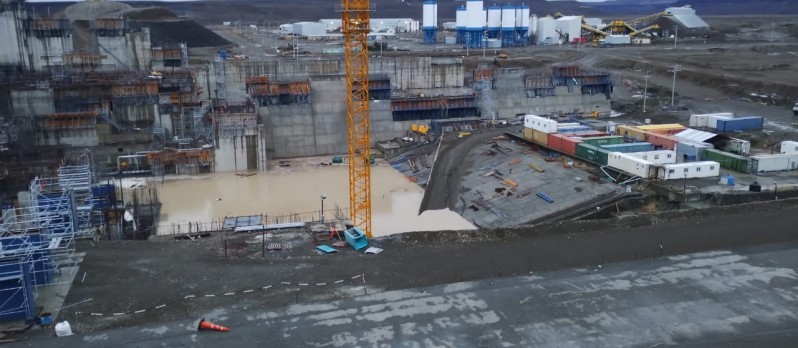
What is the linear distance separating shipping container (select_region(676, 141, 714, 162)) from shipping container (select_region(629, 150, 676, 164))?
48.9 inches

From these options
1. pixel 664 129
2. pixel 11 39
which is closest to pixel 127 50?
pixel 11 39

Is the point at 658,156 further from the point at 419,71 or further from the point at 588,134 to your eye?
the point at 419,71

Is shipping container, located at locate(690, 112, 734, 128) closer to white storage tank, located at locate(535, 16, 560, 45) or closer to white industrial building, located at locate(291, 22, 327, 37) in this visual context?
white storage tank, located at locate(535, 16, 560, 45)

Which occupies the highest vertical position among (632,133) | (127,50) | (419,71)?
(127,50)

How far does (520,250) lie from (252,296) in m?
6.86

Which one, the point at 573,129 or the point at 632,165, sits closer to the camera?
the point at 632,165

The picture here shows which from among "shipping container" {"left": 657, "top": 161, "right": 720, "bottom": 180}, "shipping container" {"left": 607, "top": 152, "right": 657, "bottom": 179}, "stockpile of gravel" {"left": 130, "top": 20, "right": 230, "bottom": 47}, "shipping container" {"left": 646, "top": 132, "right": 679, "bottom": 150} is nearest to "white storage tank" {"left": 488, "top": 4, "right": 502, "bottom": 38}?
"stockpile of gravel" {"left": 130, "top": 20, "right": 230, "bottom": 47}

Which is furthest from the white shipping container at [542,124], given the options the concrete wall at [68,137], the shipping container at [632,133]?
the concrete wall at [68,137]

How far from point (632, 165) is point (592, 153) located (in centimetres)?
252

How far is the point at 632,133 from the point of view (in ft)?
105

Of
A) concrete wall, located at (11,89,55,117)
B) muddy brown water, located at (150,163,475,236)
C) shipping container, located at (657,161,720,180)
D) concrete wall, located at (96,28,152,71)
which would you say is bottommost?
muddy brown water, located at (150,163,475,236)

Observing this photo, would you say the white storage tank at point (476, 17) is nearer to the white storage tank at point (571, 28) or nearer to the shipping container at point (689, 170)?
the white storage tank at point (571, 28)

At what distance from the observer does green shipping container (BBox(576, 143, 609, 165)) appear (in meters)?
27.6

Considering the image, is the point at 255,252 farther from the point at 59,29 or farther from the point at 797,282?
the point at 59,29
